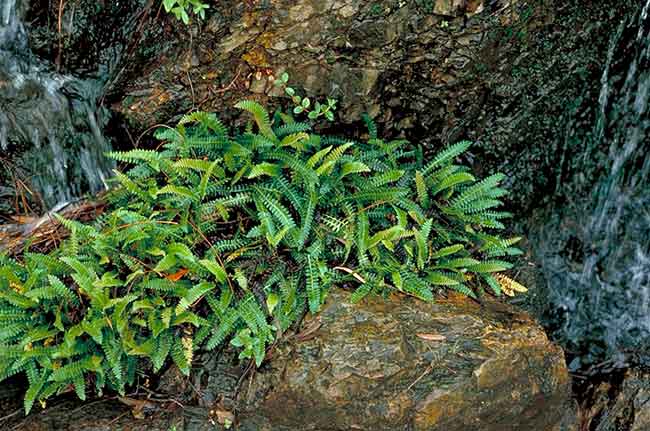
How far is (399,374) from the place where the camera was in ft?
14.7

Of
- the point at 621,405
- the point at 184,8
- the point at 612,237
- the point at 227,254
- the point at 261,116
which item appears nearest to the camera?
the point at 227,254

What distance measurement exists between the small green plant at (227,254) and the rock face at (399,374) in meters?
0.18

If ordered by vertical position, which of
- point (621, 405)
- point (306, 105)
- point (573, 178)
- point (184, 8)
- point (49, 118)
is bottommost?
point (621, 405)

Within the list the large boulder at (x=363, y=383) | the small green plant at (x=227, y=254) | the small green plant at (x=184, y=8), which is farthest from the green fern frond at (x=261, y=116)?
the large boulder at (x=363, y=383)

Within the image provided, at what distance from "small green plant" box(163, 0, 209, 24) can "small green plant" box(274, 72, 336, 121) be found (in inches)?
33.7

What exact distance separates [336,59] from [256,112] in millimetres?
944

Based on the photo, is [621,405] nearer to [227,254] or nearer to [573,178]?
[573,178]

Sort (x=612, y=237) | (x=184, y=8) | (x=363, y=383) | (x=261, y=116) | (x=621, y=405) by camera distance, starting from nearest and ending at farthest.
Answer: (x=363, y=383)
(x=261, y=116)
(x=621, y=405)
(x=184, y=8)
(x=612, y=237)

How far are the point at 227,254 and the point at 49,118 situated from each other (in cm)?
248

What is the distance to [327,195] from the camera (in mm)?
4945

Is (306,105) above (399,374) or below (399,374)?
above

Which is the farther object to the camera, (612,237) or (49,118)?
(49,118)

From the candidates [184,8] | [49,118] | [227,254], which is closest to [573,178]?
[227,254]

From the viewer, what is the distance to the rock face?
14.6ft
